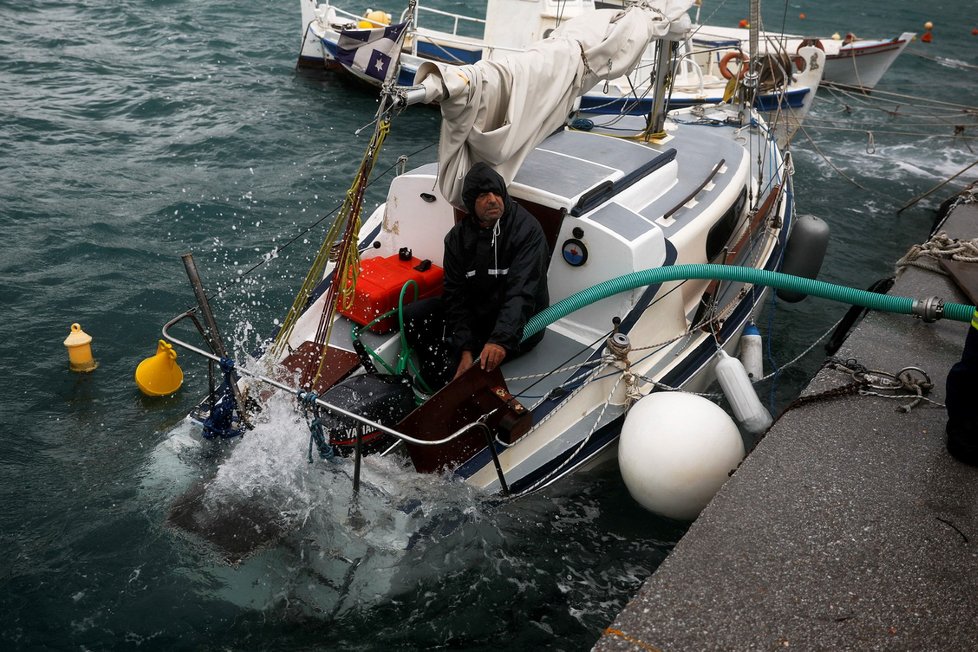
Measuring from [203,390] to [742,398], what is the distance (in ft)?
15.2

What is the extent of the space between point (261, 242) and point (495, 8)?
334 inches

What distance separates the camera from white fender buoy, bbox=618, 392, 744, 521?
16.4 ft

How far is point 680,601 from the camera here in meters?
3.85

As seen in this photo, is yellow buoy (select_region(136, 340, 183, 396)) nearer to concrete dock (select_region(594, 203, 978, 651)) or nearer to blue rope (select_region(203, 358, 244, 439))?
blue rope (select_region(203, 358, 244, 439))

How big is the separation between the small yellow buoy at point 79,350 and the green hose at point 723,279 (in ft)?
13.7

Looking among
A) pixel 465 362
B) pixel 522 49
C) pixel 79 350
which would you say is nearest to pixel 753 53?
pixel 465 362

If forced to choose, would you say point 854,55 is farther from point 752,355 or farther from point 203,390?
point 203,390

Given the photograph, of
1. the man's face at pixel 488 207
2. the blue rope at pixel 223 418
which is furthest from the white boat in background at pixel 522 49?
the blue rope at pixel 223 418

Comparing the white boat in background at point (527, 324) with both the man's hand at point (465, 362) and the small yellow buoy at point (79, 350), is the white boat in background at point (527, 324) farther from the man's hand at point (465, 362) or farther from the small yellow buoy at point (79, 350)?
the small yellow buoy at point (79, 350)

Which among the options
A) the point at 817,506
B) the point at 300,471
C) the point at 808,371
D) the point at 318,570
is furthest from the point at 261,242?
the point at 817,506

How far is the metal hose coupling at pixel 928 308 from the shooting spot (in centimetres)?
571

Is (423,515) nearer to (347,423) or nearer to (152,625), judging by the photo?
(347,423)

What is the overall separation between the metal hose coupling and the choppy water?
2.06 m

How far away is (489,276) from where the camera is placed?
5426 mm
